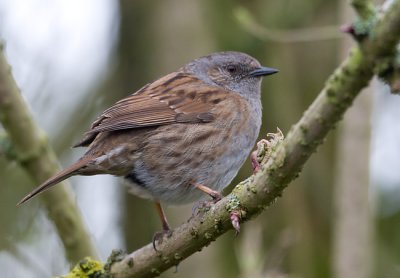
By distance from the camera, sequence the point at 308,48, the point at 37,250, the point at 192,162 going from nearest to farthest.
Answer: the point at 192,162 → the point at 37,250 → the point at 308,48

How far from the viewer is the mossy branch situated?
436 cm

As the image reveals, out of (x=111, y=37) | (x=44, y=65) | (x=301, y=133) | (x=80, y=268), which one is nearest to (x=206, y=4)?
(x=111, y=37)

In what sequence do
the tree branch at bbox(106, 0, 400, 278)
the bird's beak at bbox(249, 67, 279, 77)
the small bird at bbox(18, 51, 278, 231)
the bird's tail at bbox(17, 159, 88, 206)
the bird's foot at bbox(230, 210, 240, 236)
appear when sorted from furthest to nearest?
the bird's beak at bbox(249, 67, 279, 77)
the small bird at bbox(18, 51, 278, 231)
the bird's tail at bbox(17, 159, 88, 206)
the bird's foot at bbox(230, 210, 240, 236)
the tree branch at bbox(106, 0, 400, 278)

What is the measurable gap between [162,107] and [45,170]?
856 millimetres

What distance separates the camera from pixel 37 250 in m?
5.27

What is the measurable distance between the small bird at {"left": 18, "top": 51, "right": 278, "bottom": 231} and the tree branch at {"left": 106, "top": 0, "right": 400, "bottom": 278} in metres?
0.78

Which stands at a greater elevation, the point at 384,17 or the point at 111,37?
the point at 111,37

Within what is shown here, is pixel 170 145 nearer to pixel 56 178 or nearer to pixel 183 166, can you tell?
pixel 183 166

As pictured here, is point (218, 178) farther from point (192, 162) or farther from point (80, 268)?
point (80, 268)

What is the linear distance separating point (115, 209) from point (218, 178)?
222 centimetres


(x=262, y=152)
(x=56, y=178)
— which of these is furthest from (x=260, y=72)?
(x=262, y=152)

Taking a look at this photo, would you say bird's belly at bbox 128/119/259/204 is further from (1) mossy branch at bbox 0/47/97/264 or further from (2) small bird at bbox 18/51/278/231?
(1) mossy branch at bbox 0/47/97/264

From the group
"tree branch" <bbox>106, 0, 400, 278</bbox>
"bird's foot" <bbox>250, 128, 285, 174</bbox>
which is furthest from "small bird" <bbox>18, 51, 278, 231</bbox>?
"bird's foot" <bbox>250, 128, 285, 174</bbox>

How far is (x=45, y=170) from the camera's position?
14.7 ft
